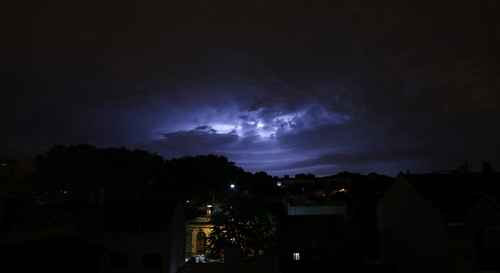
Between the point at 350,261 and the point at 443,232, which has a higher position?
the point at 443,232

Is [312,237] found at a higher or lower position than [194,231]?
higher

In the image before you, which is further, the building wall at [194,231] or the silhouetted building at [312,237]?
the building wall at [194,231]

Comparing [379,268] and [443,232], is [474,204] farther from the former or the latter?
[379,268]

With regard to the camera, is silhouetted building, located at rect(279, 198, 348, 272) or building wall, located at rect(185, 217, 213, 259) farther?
building wall, located at rect(185, 217, 213, 259)

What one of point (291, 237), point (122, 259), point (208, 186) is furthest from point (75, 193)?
point (291, 237)

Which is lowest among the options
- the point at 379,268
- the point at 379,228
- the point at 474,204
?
the point at 379,268

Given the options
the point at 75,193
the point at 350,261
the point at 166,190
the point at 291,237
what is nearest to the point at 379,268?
the point at 350,261

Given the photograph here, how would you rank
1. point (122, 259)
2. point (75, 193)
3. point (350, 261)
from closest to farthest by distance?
1. point (350, 261)
2. point (122, 259)
3. point (75, 193)

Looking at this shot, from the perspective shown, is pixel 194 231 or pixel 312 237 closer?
pixel 312 237

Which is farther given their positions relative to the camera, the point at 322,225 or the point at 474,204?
the point at 322,225

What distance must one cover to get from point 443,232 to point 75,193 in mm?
46033

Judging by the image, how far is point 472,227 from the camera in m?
23.3

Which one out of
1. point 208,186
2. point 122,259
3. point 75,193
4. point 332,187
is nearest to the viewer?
point 122,259

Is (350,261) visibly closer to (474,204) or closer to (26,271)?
(474,204)
